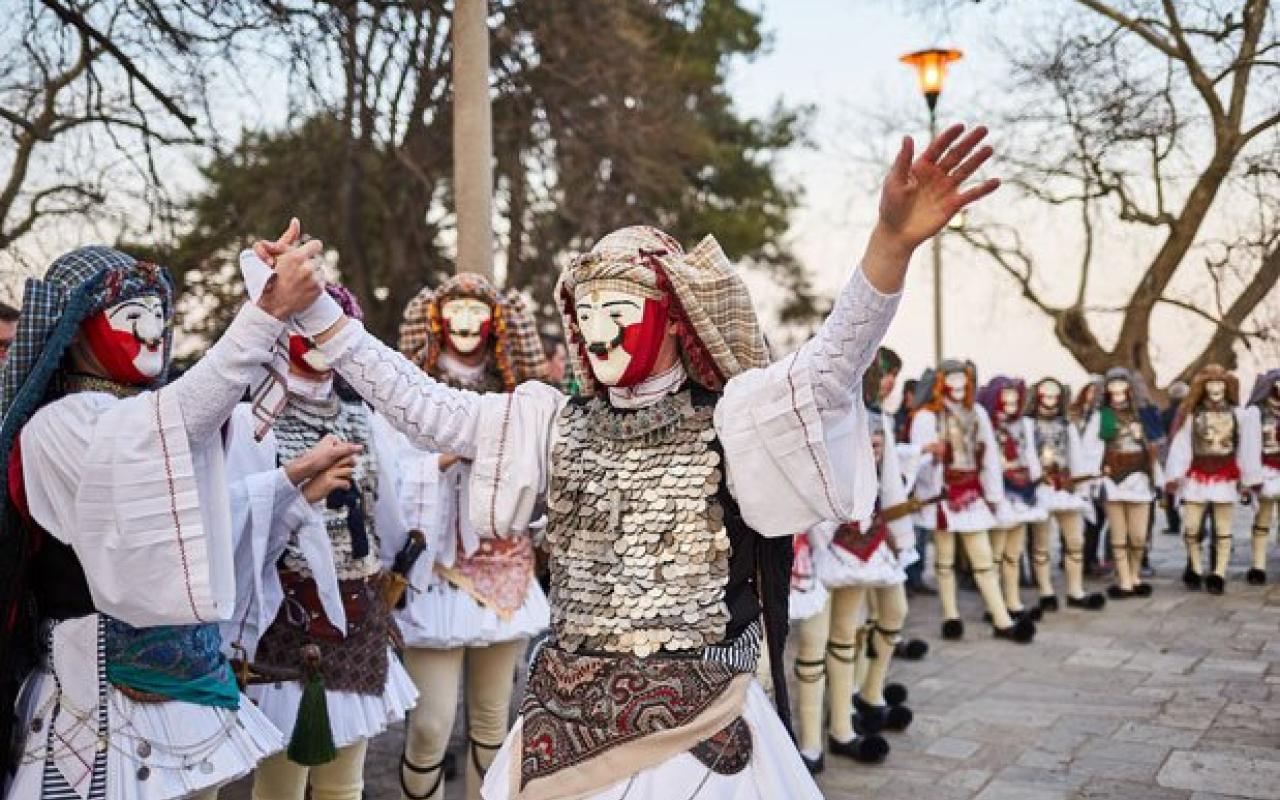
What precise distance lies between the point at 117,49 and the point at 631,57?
25.4ft

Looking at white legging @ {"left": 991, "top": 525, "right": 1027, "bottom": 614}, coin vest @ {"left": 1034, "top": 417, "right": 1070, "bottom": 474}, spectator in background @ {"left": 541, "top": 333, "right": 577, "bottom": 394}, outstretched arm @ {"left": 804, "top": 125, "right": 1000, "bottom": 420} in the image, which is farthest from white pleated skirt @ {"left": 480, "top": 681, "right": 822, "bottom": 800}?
coin vest @ {"left": 1034, "top": 417, "right": 1070, "bottom": 474}

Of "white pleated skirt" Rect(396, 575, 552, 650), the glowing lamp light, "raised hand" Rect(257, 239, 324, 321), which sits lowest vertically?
"white pleated skirt" Rect(396, 575, 552, 650)

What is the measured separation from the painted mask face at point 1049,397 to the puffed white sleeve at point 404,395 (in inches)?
331

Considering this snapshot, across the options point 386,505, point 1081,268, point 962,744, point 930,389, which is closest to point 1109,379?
point 930,389

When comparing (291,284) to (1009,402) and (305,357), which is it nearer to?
(305,357)

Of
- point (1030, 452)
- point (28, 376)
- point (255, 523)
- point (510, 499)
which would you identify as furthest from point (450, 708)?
point (1030, 452)

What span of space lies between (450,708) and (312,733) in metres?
1.07

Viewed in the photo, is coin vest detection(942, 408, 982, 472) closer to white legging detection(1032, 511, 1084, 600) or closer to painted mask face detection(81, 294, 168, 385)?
white legging detection(1032, 511, 1084, 600)

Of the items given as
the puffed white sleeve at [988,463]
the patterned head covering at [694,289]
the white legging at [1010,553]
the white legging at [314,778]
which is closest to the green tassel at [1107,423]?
the white legging at [1010,553]

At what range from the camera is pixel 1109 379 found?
1107 cm

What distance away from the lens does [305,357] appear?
4180 mm

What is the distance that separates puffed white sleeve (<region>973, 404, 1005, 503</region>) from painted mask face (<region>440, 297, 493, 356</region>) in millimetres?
4954

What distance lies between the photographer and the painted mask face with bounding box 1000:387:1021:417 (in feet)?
32.0

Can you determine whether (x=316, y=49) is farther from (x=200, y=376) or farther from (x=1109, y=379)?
(x=1109, y=379)
